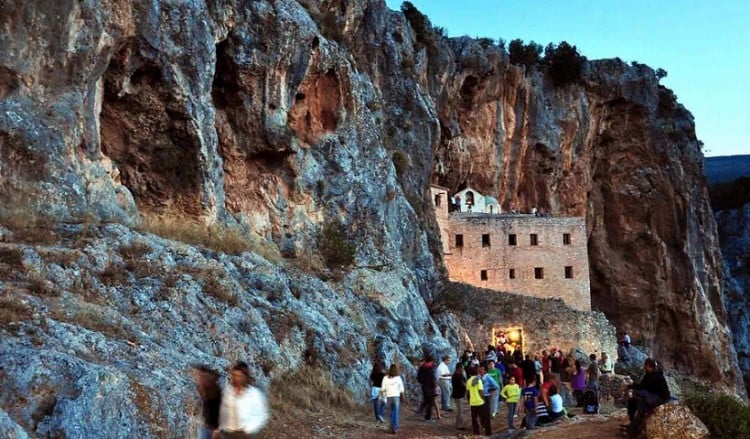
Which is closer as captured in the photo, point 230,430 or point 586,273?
point 230,430

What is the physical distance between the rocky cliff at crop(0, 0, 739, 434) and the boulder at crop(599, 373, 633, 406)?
22.0 feet

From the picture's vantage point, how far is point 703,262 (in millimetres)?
74688

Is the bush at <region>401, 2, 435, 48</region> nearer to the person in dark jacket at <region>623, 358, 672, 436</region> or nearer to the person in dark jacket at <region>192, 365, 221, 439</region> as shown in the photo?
the person in dark jacket at <region>623, 358, 672, 436</region>

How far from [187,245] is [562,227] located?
37.0 metres

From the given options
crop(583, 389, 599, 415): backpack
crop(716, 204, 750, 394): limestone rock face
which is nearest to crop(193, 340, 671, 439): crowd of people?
crop(583, 389, 599, 415): backpack

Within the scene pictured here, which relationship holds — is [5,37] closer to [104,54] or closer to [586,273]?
[104,54]

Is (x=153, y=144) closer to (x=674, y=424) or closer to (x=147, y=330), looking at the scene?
(x=147, y=330)

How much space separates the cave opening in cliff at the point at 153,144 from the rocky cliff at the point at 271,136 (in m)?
0.05

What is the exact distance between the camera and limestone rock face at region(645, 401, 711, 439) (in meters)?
14.3

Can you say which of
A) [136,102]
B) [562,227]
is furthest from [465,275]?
[136,102]

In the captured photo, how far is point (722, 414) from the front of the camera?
49.1 ft

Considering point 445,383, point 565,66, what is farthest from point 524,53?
point 445,383

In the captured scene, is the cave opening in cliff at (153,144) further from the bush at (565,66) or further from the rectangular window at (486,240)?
the bush at (565,66)

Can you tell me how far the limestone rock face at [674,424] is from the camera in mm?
14305
